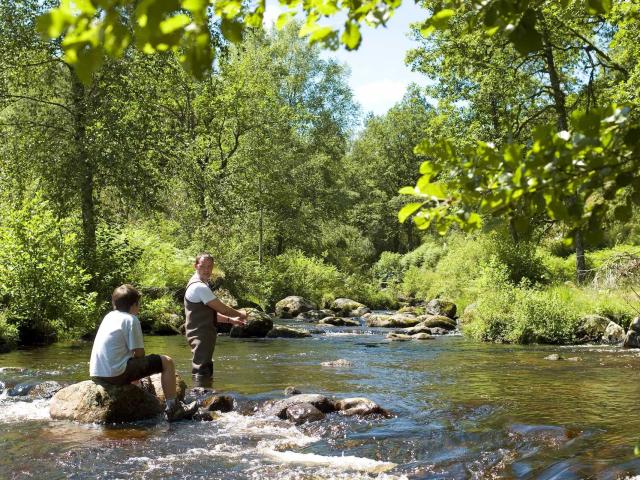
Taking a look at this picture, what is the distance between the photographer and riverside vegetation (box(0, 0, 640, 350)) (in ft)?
50.5

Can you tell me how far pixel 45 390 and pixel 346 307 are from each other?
2191cm

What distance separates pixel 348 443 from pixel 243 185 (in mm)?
24688

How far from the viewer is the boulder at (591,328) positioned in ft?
56.3

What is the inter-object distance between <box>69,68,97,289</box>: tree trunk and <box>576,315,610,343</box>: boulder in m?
12.8

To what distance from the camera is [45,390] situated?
30.5 ft

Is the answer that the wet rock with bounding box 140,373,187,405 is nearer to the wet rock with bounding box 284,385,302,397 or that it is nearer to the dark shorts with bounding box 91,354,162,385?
the dark shorts with bounding box 91,354,162,385

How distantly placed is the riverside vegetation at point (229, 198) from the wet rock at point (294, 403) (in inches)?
130

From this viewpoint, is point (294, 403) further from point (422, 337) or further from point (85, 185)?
point (85, 185)

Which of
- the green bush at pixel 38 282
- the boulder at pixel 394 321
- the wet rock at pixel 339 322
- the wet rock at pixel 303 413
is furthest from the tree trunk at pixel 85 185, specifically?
the wet rock at pixel 303 413

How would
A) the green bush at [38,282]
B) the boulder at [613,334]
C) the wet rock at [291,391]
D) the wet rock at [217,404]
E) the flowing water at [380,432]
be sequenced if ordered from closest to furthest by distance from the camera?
the flowing water at [380,432] → the wet rock at [217,404] → the wet rock at [291,391] → the green bush at [38,282] → the boulder at [613,334]

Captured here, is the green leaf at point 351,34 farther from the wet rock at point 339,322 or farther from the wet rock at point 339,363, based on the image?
the wet rock at point 339,322

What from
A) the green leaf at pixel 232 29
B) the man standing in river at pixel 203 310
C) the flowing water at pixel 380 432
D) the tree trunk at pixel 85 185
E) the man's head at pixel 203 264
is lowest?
the flowing water at pixel 380 432

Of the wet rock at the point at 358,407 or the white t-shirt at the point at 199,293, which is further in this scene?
the white t-shirt at the point at 199,293

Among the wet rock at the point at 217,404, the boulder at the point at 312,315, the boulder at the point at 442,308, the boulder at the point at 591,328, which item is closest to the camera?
the wet rock at the point at 217,404
